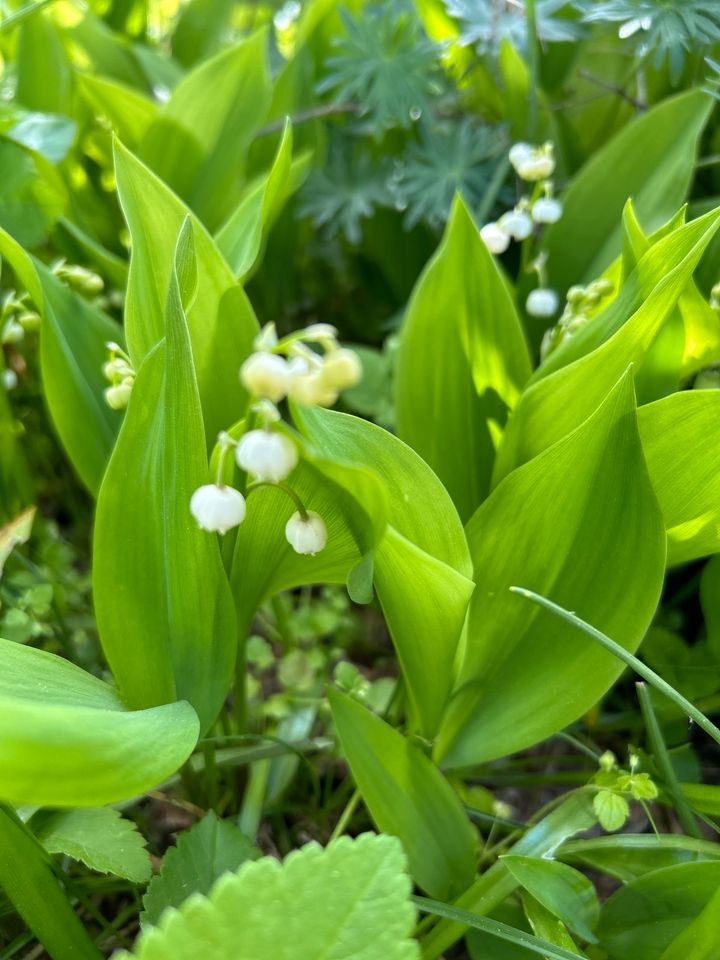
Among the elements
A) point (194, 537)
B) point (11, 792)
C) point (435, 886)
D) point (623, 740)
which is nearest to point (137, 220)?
point (194, 537)

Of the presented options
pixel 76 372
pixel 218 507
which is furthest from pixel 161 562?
pixel 76 372

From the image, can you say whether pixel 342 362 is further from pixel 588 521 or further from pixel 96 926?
pixel 96 926

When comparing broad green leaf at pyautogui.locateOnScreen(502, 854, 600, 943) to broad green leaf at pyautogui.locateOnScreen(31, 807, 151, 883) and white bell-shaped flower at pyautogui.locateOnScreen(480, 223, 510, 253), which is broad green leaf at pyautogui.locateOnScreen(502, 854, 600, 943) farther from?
white bell-shaped flower at pyautogui.locateOnScreen(480, 223, 510, 253)

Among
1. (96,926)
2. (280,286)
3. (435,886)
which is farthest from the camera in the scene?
(280,286)

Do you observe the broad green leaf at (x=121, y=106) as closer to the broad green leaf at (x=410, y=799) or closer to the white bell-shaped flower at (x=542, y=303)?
the white bell-shaped flower at (x=542, y=303)

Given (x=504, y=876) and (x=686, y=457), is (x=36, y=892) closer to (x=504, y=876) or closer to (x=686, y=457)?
(x=504, y=876)

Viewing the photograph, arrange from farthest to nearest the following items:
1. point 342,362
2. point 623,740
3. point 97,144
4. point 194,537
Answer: point 97,144 < point 623,740 < point 194,537 < point 342,362

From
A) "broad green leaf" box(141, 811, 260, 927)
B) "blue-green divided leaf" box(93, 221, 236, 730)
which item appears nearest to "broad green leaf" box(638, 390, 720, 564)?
"blue-green divided leaf" box(93, 221, 236, 730)

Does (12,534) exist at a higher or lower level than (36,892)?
higher
